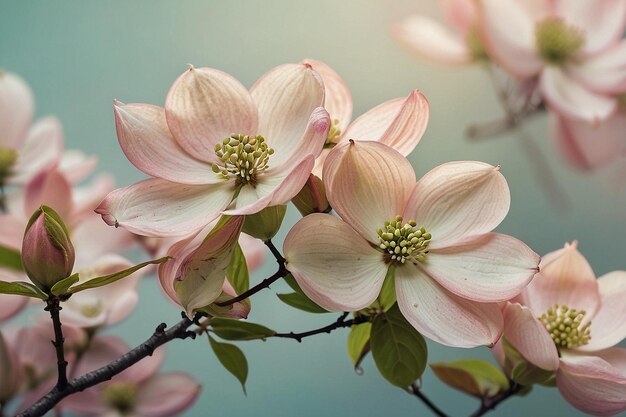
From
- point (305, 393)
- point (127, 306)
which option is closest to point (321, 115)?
point (127, 306)

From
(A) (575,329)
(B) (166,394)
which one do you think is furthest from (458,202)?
(B) (166,394)

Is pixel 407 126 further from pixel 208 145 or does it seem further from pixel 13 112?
pixel 13 112

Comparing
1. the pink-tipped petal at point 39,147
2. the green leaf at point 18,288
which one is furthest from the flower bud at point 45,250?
the pink-tipped petal at point 39,147

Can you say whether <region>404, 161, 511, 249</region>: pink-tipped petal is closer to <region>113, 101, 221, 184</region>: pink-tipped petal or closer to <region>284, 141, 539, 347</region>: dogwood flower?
<region>284, 141, 539, 347</region>: dogwood flower

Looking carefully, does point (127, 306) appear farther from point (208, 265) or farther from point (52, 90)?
point (52, 90)

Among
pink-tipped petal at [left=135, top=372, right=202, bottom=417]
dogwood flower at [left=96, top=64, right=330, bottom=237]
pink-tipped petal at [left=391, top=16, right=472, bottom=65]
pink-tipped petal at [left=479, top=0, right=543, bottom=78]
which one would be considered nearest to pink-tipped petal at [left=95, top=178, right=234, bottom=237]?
dogwood flower at [left=96, top=64, right=330, bottom=237]

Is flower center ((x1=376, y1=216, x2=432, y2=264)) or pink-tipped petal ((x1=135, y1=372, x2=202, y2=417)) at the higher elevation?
flower center ((x1=376, y1=216, x2=432, y2=264))
